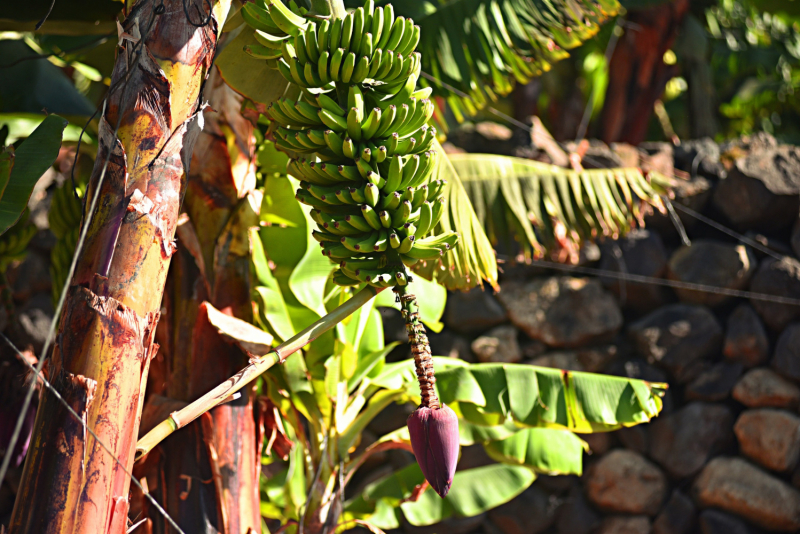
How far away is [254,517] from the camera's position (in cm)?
157

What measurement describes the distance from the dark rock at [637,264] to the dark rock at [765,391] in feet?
1.83

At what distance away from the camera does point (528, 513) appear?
3131 millimetres

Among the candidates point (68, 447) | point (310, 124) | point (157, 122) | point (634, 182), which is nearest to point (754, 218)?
point (634, 182)

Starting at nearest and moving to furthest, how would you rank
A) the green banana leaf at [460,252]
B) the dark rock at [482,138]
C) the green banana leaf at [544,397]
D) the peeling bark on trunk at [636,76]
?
1. the green banana leaf at [460,252]
2. the green banana leaf at [544,397]
3. the dark rock at [482,138]
4. the peeling bark on trunk at [636,76]

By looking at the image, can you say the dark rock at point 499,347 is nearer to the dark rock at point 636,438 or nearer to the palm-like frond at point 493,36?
the dark rock at point 636,438

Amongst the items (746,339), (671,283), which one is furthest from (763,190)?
(746,339)

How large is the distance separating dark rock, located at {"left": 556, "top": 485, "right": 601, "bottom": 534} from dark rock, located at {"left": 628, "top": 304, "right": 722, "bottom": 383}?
0.83m

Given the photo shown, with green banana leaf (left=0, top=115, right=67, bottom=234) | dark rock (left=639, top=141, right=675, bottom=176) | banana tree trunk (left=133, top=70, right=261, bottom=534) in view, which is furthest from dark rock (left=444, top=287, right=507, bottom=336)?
green banana leaf (left=0, top=115, right=67, bottom=234)

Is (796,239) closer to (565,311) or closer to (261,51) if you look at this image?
(565,311)

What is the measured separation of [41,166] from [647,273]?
9.35 ft

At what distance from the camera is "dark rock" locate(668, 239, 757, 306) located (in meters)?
2.98

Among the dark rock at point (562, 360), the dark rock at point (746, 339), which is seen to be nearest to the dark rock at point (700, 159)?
the dark rock at point (746, 339)

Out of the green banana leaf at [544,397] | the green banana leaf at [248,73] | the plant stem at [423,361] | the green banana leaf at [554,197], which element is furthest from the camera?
the green banana leaf at [554,197]

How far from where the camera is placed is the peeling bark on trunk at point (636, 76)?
4129mm
